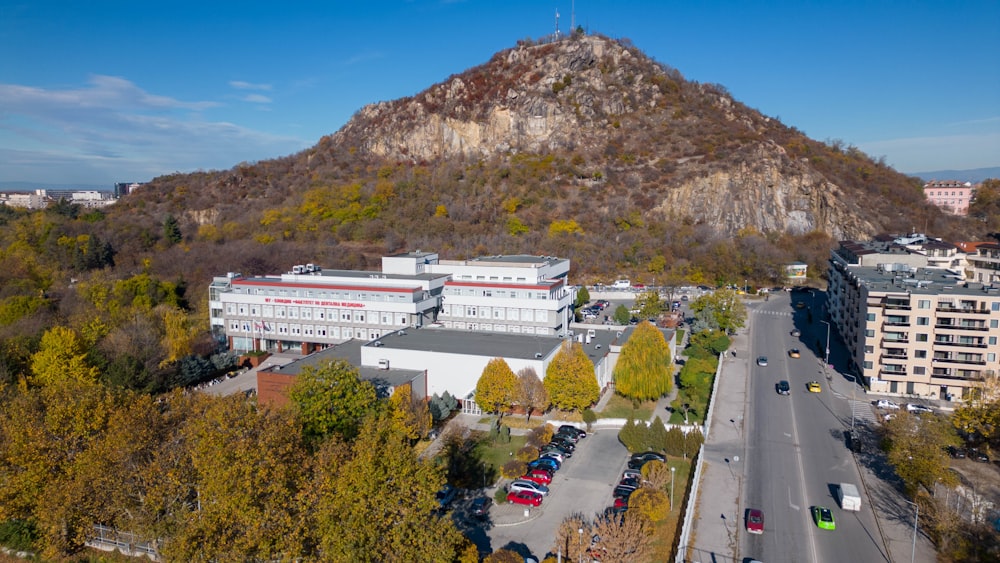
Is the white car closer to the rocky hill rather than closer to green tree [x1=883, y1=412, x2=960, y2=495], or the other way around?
green tree [x1=883, y1=412, x2=960, y2=495]

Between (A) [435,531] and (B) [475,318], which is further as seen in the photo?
(B) [475,318]

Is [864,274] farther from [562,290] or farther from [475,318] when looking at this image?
[475,318]

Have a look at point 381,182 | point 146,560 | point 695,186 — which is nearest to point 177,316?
point 146,560

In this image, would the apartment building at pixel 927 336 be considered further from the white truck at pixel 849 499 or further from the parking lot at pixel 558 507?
the parking lot at pixel 558 507

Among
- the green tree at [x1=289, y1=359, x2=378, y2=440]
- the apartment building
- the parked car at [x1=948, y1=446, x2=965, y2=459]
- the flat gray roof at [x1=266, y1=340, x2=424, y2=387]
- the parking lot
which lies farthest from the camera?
the apartment building

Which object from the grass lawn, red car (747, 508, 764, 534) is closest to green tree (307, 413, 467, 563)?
red car (747, 508, 764, 534)
